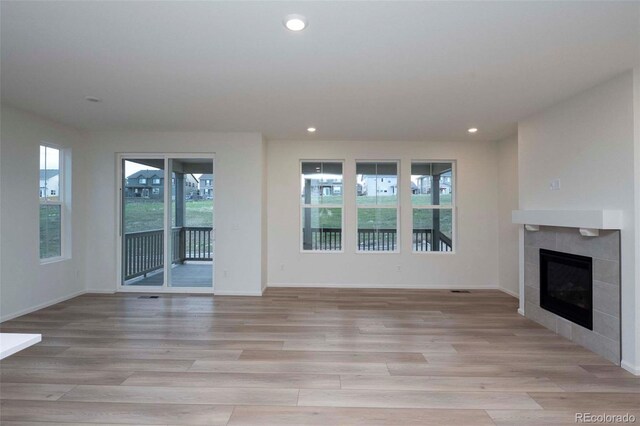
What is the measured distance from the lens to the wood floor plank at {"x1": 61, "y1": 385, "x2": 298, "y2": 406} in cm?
224

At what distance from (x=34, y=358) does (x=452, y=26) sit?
430cm

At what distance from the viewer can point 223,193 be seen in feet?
16.8

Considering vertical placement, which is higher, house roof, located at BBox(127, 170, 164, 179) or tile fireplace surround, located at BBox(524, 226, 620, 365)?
house roof, located at BBox(127, 170, 164, 179)

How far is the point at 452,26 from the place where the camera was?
215 cm

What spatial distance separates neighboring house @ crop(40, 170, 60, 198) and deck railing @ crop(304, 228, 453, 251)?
3.87m

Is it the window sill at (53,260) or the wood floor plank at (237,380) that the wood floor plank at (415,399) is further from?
the window sill at (53,260)

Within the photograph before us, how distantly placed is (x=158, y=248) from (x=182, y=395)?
3400 millimetres

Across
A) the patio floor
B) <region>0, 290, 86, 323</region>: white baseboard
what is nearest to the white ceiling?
the patio floor

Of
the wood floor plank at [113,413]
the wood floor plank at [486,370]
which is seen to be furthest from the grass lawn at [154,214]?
the wood floor plank at [486,370]

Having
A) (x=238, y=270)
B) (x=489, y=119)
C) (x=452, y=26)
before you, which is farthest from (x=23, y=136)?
(x=489, y=119)

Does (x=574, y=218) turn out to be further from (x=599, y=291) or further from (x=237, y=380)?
(x=237, y=380)

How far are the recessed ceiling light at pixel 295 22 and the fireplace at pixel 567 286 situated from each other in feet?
11.1

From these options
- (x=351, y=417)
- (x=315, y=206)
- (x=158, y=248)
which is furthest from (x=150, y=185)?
(x=351, y=417)

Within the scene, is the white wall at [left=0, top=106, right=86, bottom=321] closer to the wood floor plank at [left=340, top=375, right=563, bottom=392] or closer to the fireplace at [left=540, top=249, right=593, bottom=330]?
the wood floor plank at [left=340, top=375, right=563, bottom=392]
